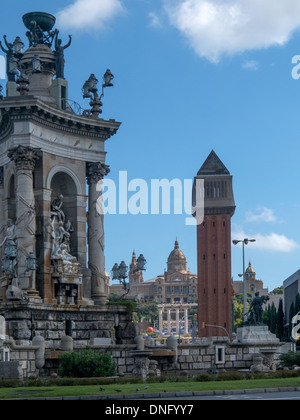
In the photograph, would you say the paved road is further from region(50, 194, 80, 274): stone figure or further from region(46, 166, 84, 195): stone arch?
region(46, 166, 84, 195): stone arch

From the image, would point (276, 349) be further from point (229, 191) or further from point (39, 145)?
point (229, 191)

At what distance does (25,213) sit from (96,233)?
709cm

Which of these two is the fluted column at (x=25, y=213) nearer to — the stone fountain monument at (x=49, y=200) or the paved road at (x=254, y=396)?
the stone fountain monument at (x=49, y=200)

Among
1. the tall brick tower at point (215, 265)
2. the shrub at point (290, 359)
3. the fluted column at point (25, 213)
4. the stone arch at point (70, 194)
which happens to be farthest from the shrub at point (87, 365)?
the tall brick tower at point (215, 265)

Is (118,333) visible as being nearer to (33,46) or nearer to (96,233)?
(96,233)

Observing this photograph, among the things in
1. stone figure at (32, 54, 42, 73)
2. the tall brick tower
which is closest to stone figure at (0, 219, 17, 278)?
stone figure at (32, 54, 42, 73)

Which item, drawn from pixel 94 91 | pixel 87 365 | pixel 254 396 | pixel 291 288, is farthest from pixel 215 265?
pixel 254 396

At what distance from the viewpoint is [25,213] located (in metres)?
56.9

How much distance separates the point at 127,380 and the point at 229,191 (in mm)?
131214

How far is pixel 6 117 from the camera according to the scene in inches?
2315

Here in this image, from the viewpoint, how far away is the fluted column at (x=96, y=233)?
61844mm

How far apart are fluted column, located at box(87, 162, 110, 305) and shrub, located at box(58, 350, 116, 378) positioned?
53.8ft

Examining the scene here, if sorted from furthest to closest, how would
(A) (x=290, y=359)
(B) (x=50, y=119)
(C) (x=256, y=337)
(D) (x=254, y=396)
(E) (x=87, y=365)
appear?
(B) (x=50, y=119) < (C) (x=256, y=337) < (A) (x=290, y=359) < (E) (x=87, y=365) < (D) (x=254, y=396)

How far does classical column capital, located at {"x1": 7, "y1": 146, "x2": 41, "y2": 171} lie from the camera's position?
57.3 meters
